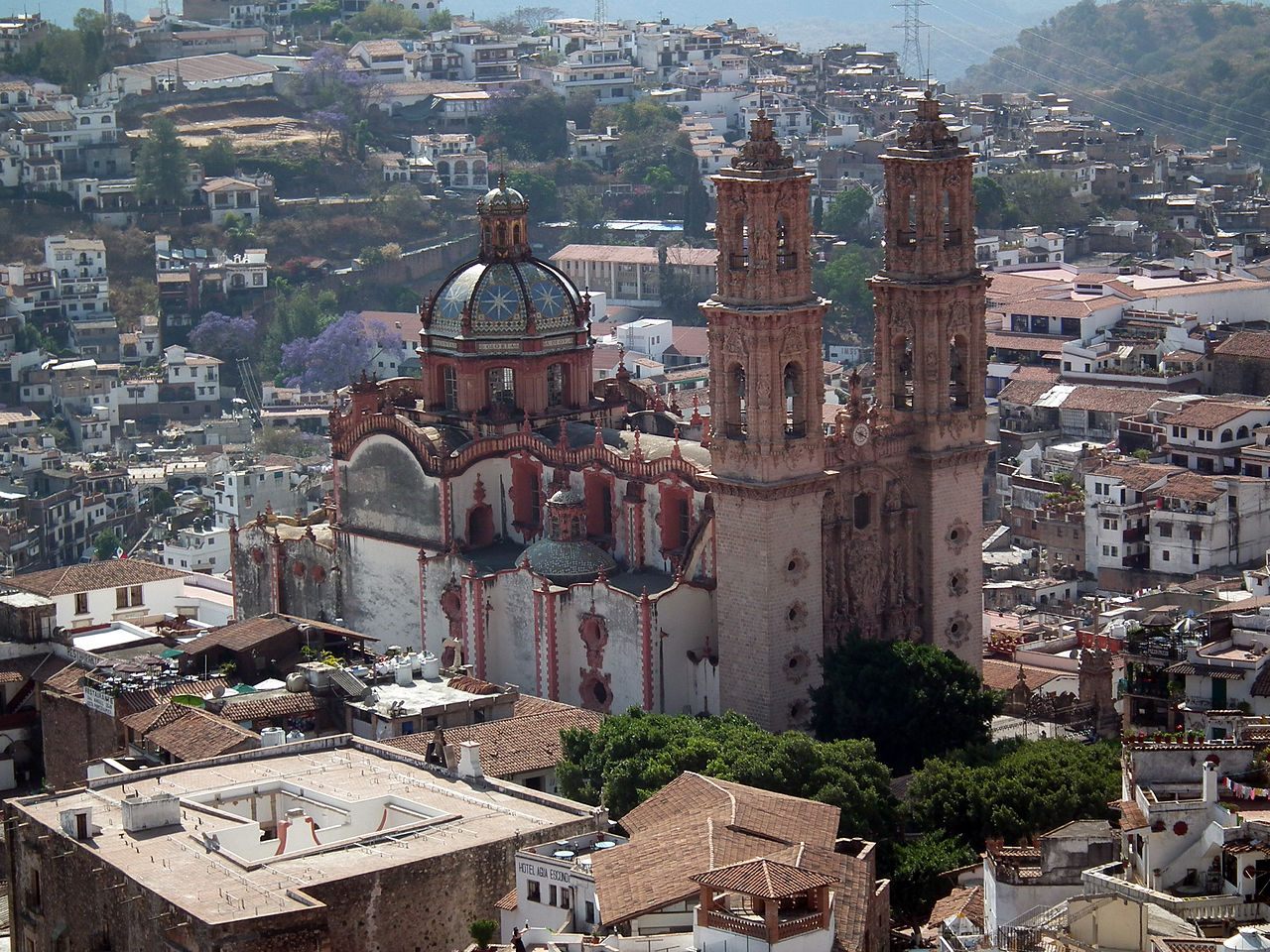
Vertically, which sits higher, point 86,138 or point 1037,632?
point 86,138

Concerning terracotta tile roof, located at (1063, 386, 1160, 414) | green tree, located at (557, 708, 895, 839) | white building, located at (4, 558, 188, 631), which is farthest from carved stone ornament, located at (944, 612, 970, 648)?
terracotta tile roof, located at (1063, 386, 1160, 414)

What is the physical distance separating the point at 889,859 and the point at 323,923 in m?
11.1

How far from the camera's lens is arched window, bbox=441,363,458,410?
66188 mm

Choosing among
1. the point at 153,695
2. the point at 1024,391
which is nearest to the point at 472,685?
the point at 153,695

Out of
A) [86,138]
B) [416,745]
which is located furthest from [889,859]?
[86,138]

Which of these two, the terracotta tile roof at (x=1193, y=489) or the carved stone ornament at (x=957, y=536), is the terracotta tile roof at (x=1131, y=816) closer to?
the carved stone ornament at (x=957, y=536)

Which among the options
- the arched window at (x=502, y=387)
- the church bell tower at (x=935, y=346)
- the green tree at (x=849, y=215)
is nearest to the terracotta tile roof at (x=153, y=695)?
the arched window at (x=502, y=387)

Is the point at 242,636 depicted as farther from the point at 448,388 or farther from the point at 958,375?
the point at 958,375

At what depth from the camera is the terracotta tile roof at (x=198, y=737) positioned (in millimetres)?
52469

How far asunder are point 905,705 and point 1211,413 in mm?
32157

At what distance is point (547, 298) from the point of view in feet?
217

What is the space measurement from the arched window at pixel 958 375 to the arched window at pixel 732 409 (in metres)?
5.66

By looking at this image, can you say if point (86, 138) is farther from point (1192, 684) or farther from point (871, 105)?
point (1192, 684)

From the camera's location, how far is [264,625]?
205 ft
